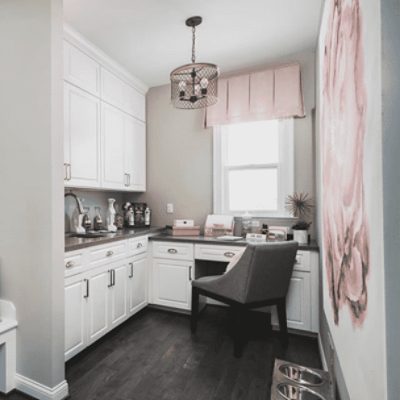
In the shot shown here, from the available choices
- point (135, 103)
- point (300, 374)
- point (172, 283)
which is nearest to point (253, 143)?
point (135, 103)

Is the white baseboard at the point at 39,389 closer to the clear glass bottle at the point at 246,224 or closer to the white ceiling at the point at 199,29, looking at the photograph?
the clear glass bottle at the point at 246,224

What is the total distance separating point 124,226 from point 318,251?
7.46ft

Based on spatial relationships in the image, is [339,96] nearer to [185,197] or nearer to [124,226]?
[185,197]

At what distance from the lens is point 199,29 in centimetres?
241

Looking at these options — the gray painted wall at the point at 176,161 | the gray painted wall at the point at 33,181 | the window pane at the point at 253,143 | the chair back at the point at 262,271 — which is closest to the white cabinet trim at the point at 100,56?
the gray painted wall at the point at 176,161

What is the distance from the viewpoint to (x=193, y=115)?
3402mm

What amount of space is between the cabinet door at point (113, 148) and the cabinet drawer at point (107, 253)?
72cm

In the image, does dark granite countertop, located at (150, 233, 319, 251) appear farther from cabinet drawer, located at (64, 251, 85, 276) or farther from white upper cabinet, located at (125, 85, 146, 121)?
white upper cabinet, located at (125, 85, 146, 121)

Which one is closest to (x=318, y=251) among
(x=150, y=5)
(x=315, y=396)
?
(x=315, y=396)

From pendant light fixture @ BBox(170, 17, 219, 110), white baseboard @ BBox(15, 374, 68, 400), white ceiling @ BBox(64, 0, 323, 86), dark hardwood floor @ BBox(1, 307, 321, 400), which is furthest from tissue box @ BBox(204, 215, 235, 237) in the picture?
white baseboard @ BBox(15, 374, 68, 400)

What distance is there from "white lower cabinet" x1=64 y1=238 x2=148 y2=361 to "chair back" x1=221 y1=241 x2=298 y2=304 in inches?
41.3

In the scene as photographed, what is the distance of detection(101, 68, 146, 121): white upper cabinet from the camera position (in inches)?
113

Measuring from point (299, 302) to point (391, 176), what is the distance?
2.26 metres

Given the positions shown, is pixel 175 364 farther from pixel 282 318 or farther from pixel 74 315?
pixel 282 318
